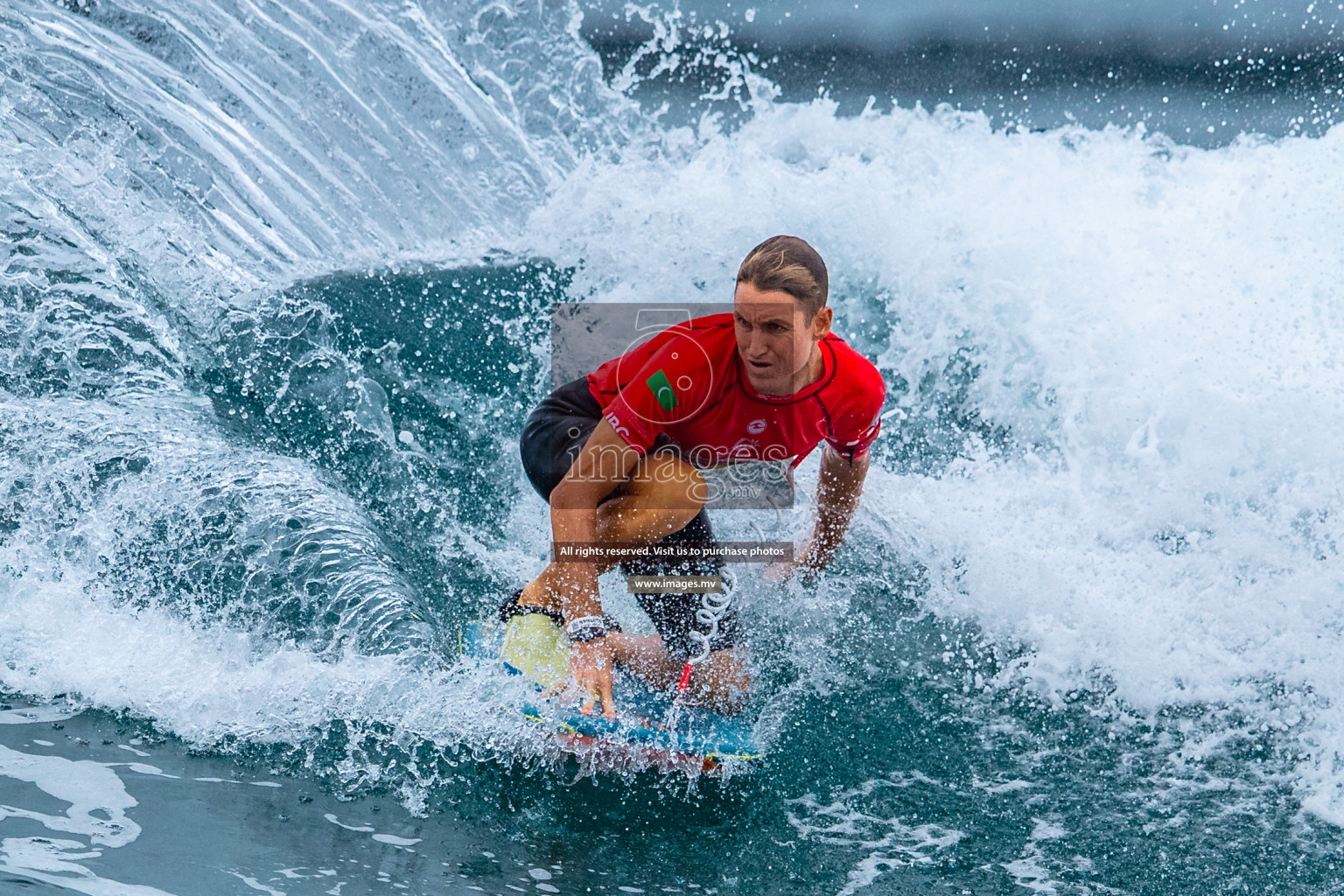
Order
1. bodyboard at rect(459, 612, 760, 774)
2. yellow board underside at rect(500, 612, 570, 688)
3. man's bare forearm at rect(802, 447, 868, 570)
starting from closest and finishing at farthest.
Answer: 1. bodyboard at rect(459, 612, 760, 774)
2. yellow board underside at rect(500, 612, 570, 688)
3. man's bare forearm at rect(802, 447, 868, 570)

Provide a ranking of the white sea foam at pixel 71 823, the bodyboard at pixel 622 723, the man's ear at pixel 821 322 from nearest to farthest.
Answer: the white sea foam at pixel 71 823, the man's ear at pixel 821 322, the bodyboard at pixel 622 723

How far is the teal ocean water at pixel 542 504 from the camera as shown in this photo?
8.42 ft

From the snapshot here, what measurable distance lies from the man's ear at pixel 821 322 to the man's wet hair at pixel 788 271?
4cm

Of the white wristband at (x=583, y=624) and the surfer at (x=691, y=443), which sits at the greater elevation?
the surfer at (x=691, y=443)

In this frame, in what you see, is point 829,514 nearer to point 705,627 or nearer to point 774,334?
point 705,627

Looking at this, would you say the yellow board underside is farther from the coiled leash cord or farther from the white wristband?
the coiled leash cord

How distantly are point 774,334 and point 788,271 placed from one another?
152 mm

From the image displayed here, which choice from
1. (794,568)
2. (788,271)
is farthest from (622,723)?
(788,271)

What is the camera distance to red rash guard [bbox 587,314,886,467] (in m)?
2.68

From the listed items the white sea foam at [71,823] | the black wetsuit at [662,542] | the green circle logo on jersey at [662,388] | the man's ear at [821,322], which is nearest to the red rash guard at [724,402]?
the green circle logo on jersey at [662,388]

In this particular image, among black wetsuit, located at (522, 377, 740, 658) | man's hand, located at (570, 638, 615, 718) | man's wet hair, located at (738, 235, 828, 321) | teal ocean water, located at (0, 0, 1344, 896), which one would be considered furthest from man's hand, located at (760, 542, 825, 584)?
man's wet hair, located at (738, 235, 828, 321)

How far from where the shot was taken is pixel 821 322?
104 inches

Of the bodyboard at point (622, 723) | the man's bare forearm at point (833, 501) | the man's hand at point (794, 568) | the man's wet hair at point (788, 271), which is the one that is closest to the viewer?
the man's wet hair at point (788, 271)

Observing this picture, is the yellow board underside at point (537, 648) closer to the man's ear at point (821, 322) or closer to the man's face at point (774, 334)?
the man's face at point (774, 334)
